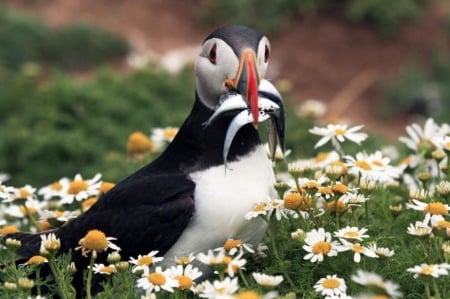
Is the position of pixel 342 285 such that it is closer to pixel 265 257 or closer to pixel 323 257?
pixel 323 257

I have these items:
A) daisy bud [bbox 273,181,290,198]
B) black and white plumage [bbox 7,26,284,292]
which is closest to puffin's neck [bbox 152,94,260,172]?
black and white plumage [bbox 7,26,284,292]

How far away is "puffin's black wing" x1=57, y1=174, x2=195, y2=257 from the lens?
362cm

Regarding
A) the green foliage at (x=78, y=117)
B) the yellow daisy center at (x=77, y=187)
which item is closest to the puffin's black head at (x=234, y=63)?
the yellow daisy center at (x=77, y=187)

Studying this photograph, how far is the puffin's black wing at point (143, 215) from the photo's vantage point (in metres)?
3.62

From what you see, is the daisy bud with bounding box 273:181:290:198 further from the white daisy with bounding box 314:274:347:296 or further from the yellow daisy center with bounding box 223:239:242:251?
the white daisy with bounding box 314:274:347:296

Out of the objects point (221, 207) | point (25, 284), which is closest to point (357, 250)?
point (221, 207)

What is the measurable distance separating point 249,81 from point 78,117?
3513 mm

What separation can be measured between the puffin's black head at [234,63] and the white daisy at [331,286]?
54 cm

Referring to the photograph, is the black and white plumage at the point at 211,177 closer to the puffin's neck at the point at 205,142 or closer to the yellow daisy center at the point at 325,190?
the puffin's neck at the point at 205,142

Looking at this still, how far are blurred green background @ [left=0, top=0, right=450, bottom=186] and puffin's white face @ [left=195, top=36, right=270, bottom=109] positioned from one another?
154cm

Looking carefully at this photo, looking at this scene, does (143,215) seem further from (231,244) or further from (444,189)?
(444,189)

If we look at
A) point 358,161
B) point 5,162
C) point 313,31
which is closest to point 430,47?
point 313,31

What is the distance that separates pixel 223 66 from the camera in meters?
3.57

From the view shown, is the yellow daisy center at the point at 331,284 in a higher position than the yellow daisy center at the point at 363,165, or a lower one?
lower
